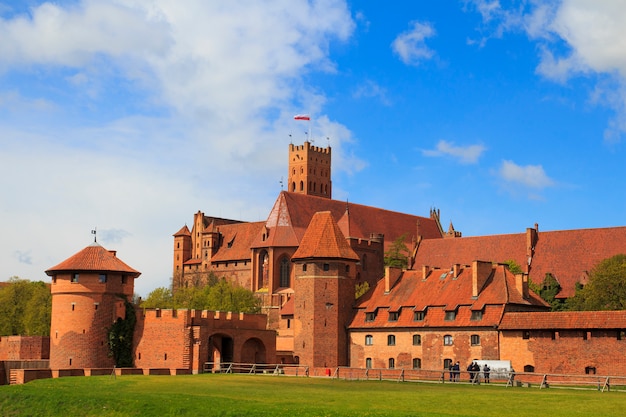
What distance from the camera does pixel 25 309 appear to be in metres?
100

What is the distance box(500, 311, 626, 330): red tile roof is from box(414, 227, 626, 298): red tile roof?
31.4 metres

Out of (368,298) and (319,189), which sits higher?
(319,189)

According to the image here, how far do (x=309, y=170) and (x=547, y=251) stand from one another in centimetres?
6700

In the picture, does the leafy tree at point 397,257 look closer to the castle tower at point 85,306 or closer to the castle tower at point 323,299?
the castle tower at point 323,299

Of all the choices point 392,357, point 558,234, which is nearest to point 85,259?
point 392,357

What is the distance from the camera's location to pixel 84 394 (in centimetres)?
4356

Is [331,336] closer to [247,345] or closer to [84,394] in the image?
[247,345]

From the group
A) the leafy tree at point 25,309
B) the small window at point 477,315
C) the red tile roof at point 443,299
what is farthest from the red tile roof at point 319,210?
the small window at point 477,315

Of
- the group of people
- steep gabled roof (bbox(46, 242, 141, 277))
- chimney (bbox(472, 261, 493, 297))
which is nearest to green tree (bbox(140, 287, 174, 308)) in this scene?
steep gabled roof (bbox(46, 242, 141, 277))

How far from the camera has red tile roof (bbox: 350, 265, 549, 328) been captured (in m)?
63.7

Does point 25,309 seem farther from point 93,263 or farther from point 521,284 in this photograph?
point 521,284

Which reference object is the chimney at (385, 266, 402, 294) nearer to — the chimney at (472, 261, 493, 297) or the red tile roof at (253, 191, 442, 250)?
the chimney at (472, 261, 493, 297)

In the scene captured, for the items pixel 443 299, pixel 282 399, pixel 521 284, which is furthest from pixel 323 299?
pixel 282 399

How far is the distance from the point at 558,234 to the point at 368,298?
1334 inches
